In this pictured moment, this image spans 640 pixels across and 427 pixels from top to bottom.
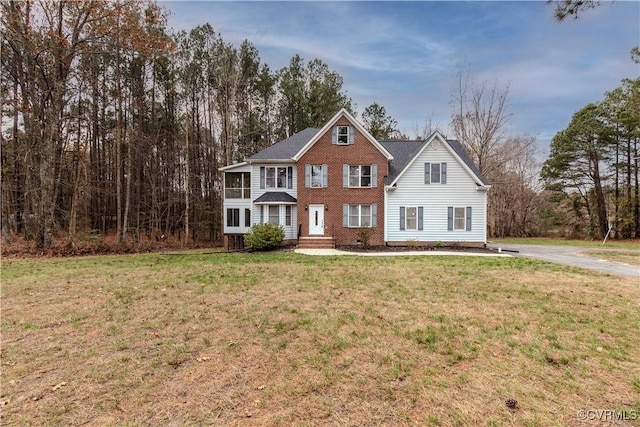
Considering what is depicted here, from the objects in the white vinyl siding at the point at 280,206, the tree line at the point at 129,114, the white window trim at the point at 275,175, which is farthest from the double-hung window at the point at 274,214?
the tree line at the point at 129,114

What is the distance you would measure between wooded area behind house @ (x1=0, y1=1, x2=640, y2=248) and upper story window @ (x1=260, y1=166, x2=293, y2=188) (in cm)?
676

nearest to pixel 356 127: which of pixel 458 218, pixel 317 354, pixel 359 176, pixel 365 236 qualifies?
pixel 359 176

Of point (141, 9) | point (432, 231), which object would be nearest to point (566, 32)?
point (432, 231)

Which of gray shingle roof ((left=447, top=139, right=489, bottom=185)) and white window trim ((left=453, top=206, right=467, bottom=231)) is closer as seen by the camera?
white window trim ((left=453, top=206, right=467, bottom=231))

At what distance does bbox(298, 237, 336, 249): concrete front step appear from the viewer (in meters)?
19.4

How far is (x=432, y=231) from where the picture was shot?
19.7 meters

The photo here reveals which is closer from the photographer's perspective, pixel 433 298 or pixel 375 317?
pixel 375 317

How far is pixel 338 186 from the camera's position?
20344mm

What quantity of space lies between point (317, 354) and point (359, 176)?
16799mm

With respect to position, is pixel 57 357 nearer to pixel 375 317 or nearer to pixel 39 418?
pixel 39 418

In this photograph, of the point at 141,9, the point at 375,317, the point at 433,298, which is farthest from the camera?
the point at 141,9

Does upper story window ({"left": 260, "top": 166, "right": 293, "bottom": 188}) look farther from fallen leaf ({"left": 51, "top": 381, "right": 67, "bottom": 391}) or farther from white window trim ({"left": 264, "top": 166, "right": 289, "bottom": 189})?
fallen leaf ({"left": 51, "top": 381, "right": 67, "bottom": 391})

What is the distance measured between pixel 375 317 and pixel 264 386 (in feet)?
8.89

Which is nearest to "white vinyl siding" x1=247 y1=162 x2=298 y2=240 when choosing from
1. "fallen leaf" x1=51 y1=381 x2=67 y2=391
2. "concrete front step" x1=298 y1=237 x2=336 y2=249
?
"concrete front step" x1=298 y1=237 x2=336 y2=249
